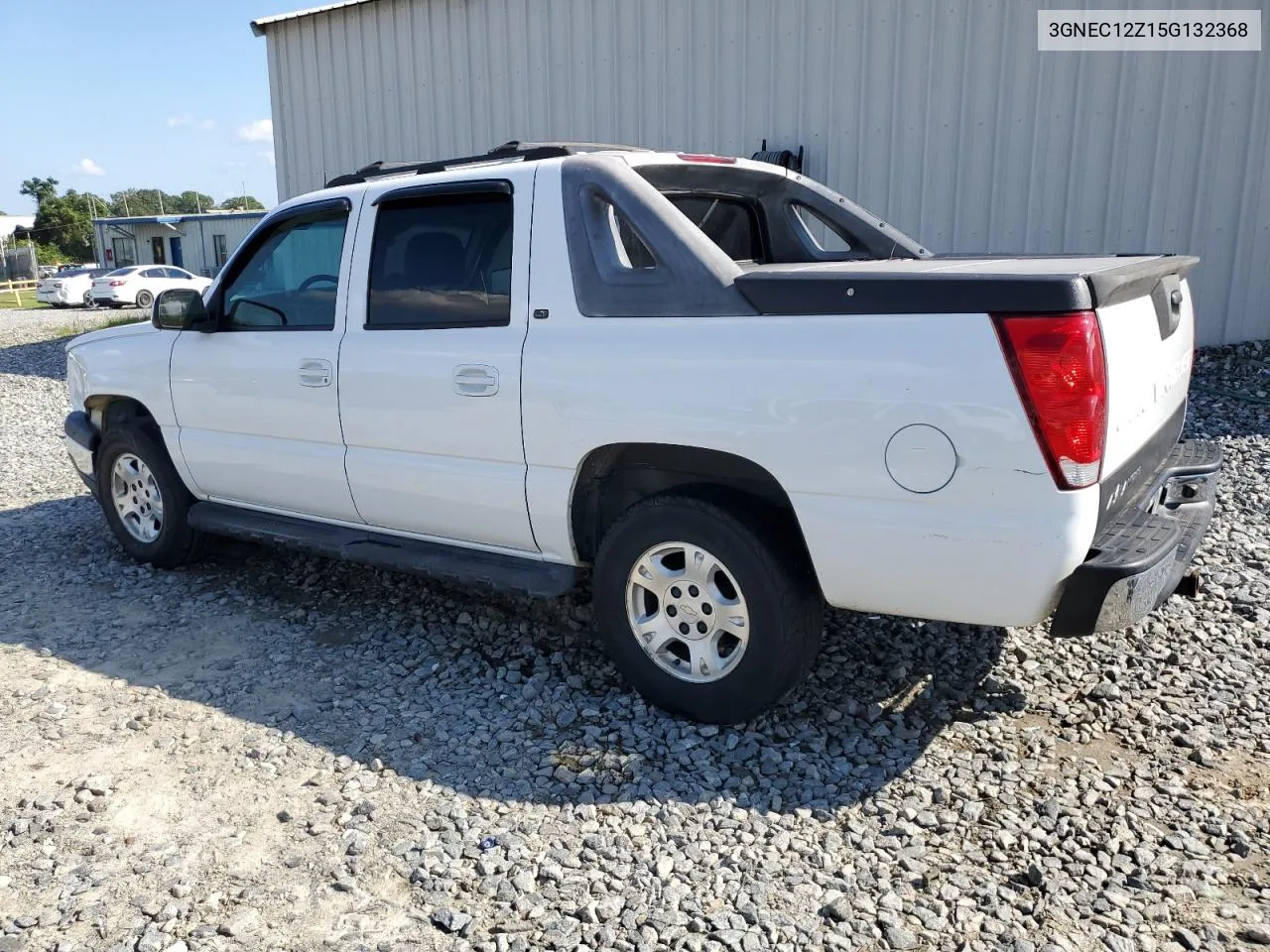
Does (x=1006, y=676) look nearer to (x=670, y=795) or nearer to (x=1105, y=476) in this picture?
(x=1105, y=476)

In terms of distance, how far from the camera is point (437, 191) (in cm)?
407

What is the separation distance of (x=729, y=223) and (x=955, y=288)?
1944 millimetres

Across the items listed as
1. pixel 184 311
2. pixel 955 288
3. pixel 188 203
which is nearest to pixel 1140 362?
pixel 955 288

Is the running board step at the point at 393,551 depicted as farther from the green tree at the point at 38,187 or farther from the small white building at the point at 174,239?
the green tree at the point at 38,187

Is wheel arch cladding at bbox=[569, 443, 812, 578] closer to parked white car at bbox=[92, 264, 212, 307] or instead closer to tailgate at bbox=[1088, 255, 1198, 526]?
tailgate at bbox=[1088, 255, 1198, 526]

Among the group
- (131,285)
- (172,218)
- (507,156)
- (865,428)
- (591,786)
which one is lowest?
(591,786)

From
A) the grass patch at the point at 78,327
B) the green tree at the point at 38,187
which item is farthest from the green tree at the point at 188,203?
the grass patch at the point at 78,327

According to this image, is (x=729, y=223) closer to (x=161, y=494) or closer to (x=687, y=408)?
(x=687, y=408)

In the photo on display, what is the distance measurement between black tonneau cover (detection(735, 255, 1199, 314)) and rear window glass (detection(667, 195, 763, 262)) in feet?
3.77

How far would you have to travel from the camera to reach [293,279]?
15.2ft

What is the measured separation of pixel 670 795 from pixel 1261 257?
8381 mm

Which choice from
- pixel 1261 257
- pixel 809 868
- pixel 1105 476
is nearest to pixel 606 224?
pixel 1105 476

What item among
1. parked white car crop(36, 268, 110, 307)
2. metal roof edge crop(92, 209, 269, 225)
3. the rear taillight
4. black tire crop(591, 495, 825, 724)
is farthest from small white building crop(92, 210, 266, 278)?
the rear taillight

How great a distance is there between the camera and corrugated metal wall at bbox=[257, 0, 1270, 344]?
346 inches
